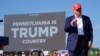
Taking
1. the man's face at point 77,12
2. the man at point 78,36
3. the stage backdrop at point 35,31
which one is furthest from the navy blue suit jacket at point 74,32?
the stage backdrop at point 35,31

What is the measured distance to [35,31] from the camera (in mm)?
20594

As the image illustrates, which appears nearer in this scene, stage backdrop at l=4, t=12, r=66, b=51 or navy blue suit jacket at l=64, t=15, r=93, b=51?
navy blue suit jacket at l=64, t=15, r=93, b=51

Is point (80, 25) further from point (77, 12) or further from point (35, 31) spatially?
point (35, 31)

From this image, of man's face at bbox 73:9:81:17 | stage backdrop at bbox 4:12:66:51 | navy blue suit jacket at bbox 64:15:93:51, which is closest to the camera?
man's face at bbox 73:9:81:17

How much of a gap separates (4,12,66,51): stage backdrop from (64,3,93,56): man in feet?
46.5

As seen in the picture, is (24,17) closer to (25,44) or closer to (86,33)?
(25,44)

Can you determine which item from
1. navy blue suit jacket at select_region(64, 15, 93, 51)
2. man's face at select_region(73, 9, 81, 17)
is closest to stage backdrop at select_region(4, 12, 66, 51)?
navy blue suit jacket at select_region(64, 15, 93, 51)

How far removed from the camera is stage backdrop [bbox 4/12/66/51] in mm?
19781

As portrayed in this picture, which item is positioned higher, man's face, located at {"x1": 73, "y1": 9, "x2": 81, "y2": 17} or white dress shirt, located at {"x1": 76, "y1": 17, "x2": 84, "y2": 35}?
man's face, located at {"x1": 73, "y1": 9, "x2": 81, "y2": 17}

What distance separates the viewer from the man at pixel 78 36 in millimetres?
5074

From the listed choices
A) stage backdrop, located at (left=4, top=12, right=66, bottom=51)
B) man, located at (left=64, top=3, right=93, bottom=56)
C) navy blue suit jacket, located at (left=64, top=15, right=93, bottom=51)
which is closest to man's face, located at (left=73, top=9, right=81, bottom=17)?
man, located at (left=64, top=3, right=93, bottom=56)

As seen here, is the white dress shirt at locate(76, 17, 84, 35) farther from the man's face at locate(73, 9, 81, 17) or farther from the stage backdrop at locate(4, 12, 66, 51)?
the stage backdrop at locate(4, 12, 66, 51)

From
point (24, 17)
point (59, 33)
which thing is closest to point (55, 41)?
point (59, 33)

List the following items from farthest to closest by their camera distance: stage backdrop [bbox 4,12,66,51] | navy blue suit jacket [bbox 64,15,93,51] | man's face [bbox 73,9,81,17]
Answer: stage backdrop [bbox 4,12,66,51], navy blue suit jacket [bbox 64,15,93,51], man's face [bbox 73,9,81,17]
